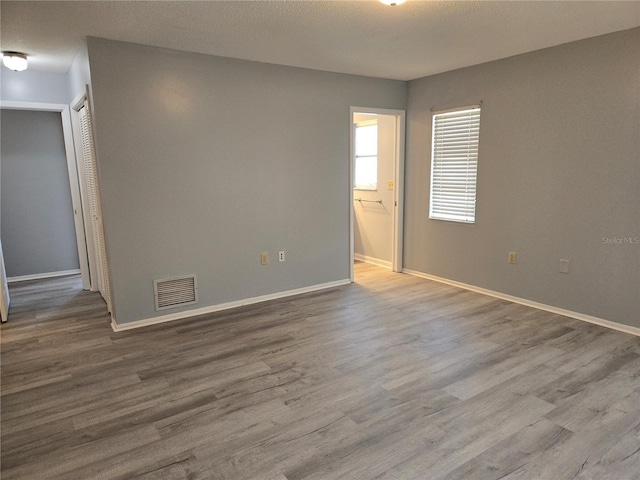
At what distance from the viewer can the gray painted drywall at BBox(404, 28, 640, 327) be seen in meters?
3.39

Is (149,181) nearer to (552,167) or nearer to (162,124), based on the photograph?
(162,124)

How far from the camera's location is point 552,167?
3.84m

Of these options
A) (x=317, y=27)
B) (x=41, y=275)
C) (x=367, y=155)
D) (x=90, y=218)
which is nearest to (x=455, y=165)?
(x=367, y=155)

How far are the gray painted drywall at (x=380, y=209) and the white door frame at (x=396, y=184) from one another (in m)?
0.14

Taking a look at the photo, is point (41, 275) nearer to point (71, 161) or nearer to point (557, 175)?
point (71, 161)

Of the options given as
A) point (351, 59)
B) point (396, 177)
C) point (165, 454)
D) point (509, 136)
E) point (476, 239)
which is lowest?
point (165, 454)

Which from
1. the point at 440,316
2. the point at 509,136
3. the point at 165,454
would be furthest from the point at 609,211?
the point at 165,454

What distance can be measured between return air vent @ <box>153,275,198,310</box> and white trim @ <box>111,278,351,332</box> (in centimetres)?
10

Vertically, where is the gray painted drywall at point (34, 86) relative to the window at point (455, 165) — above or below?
above

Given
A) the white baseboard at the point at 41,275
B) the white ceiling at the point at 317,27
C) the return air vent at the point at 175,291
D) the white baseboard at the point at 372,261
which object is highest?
the white ceiling at the point at 317,27

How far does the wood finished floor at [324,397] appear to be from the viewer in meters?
2.03

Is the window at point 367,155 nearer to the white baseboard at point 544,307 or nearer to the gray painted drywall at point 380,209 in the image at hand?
the gray painted drywall at point 380,209

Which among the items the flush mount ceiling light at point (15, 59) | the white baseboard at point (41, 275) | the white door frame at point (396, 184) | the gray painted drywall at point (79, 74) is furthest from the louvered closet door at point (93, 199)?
the white door frame at point (396, 184)

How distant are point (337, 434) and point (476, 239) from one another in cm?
309
